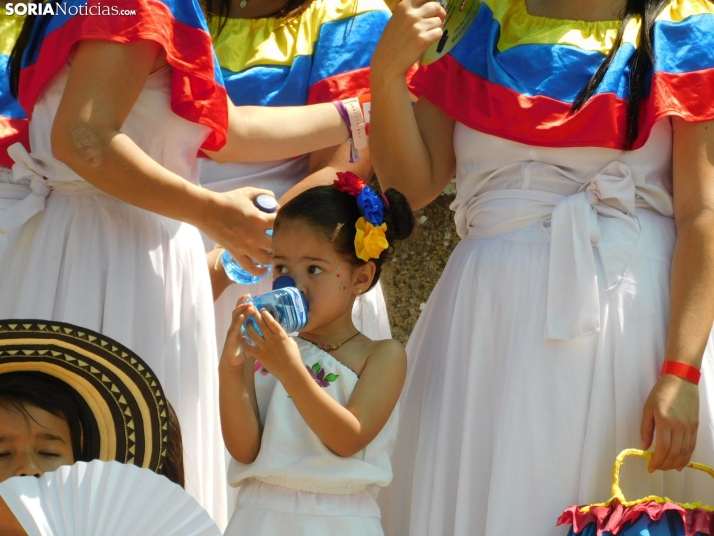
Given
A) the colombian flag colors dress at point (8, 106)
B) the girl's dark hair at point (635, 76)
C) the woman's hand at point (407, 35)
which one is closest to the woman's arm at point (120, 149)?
the colombian flag colors dress at point (8, 106)

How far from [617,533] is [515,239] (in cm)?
81

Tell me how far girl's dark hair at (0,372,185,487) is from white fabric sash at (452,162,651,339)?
1050 millimetres

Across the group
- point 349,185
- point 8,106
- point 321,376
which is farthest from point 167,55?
point 321,376

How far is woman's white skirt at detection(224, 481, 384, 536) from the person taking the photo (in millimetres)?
2762

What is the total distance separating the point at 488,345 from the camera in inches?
118

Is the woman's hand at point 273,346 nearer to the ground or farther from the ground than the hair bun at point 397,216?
nearer to the ground

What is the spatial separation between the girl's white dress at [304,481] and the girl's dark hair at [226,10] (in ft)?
4.32

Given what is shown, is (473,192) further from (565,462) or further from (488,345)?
(565,462)

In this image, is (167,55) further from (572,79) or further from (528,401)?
(528,401)

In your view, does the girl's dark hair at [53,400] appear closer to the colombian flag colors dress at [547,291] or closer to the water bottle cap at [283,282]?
the water bottle cap at [283,282]

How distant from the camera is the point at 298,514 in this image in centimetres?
277

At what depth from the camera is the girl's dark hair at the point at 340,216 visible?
2.92 meters

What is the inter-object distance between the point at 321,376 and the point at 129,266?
1.95 ft

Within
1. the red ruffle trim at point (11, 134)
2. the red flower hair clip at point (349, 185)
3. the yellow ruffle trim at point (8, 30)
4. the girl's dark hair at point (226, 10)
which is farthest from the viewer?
the girl's dark hair at point (226, 10)
